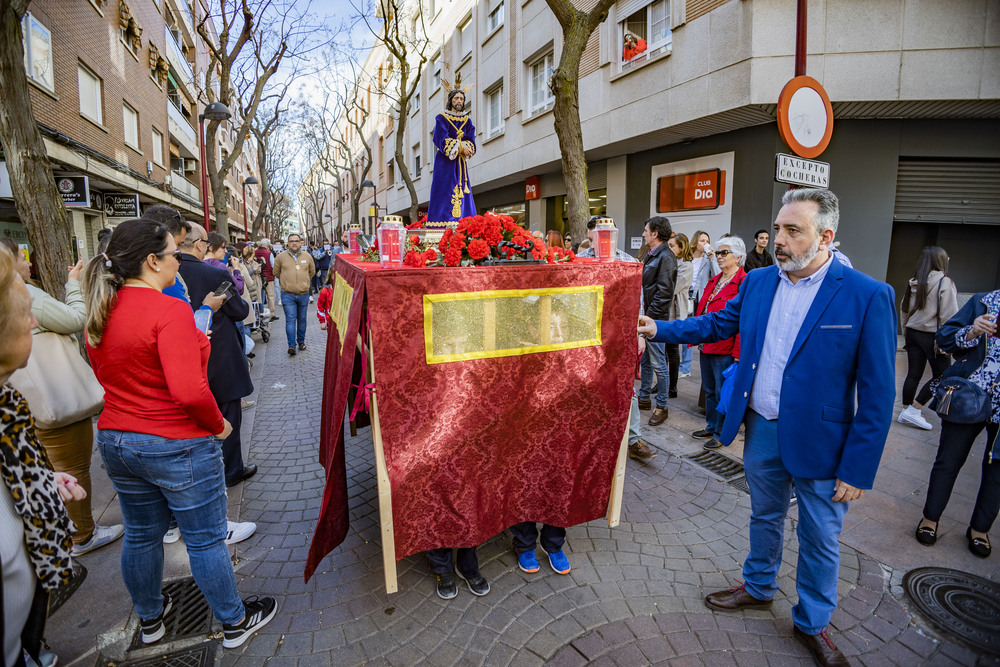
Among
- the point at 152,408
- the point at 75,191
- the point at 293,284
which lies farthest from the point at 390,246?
the point at 75,191

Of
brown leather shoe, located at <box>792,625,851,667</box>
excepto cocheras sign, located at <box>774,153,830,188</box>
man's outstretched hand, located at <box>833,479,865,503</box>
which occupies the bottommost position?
brown leather shoe, located at <box>792,625,851,667</box>

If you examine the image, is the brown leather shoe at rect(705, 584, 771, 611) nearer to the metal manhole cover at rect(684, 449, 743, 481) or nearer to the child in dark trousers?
the child in dark trousers

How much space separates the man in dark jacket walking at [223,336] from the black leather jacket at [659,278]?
4.07 meters

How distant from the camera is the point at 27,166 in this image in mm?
4801

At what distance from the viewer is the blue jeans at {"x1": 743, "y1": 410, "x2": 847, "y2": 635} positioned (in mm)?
2506

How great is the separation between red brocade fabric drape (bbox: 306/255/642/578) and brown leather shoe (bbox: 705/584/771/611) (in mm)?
794

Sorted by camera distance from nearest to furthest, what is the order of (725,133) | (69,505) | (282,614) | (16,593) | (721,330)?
(16,593) < (282,614) < (721,330) < (69,505) < (725,133)

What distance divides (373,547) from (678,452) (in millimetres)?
3104

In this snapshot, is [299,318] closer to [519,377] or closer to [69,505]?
[69,505]

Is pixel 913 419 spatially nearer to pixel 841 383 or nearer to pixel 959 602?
pixel 959 602

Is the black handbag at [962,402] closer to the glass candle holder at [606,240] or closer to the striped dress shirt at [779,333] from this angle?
the striped dress shirt at [779,333]

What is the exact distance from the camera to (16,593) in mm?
1511

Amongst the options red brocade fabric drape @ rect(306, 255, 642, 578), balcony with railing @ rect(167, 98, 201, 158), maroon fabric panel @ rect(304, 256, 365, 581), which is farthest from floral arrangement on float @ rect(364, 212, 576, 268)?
balcony with railing @ rect(167, 98, 201, 158)

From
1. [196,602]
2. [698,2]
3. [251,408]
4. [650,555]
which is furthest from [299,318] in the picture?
[698,2]
